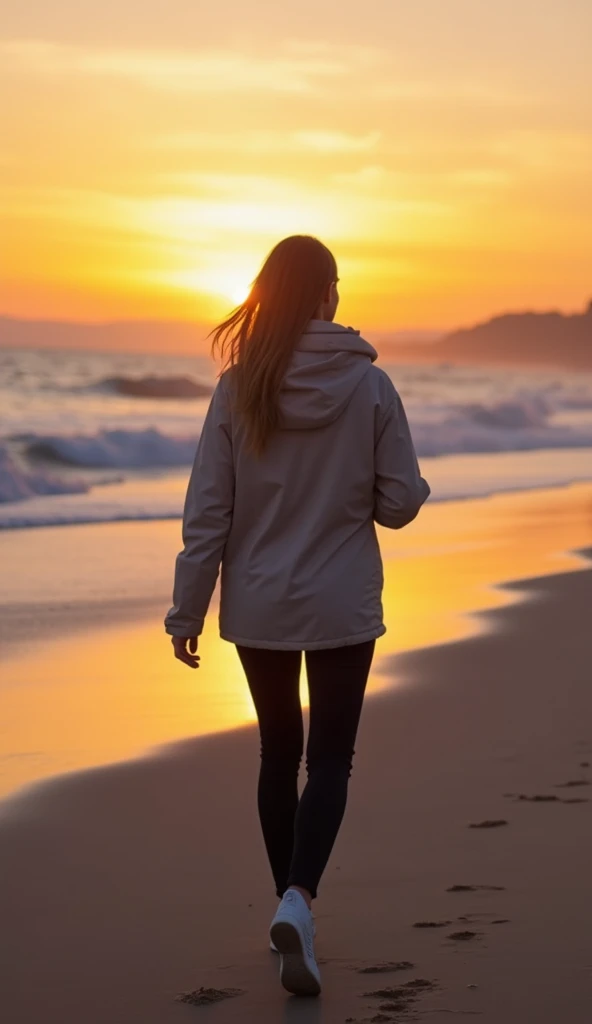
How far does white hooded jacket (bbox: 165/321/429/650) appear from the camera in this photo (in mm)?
3406

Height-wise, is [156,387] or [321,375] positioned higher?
[321,375]

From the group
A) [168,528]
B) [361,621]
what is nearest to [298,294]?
[361,621]

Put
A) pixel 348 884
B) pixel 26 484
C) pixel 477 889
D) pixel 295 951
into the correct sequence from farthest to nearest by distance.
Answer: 1. pixel 26 484
2. pixel 348 884
3. pixel 477 889
4. pixel 295 951

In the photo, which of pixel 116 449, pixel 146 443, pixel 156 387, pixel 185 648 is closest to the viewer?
pixel 185 648

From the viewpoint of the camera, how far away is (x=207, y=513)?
3.47 m

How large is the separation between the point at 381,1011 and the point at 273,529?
3.56 feet

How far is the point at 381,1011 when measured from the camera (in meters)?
3.26

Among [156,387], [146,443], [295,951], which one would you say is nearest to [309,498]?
[295,951]

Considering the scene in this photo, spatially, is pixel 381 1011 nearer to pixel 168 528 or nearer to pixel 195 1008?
pixel 195 1008

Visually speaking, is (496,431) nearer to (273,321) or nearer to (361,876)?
(361,876)

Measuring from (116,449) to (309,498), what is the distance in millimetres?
22278

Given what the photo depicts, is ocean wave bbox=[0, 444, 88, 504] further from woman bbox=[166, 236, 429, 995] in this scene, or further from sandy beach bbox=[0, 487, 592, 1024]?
woman bbox=[166, 236, 429, 995]

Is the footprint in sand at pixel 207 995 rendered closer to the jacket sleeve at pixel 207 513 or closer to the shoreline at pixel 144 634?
the jacket sleeve at pixel 207 513

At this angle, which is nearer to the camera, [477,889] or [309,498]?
[309,498]
